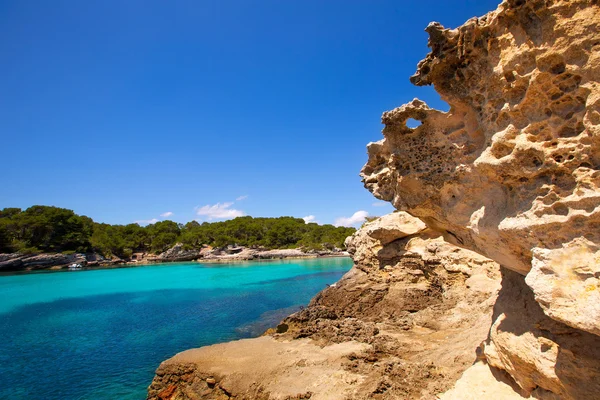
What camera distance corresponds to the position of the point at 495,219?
15.7 ft

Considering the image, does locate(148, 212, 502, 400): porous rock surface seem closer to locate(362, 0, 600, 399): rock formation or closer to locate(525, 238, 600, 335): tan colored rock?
locate(362, 0, 600, 399): rock formation

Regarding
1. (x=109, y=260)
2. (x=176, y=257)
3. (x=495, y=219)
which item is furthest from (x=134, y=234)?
(x=495, y=219)

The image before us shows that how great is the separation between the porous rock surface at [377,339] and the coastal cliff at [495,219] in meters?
0.06

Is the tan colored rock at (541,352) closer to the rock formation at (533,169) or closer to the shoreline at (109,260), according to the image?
the rock formation at (533,169)

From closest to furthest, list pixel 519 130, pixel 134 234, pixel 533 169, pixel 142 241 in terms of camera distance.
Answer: pixel 533 169 < pixel 519 130 < pixel 134 234 < pixel 142 241

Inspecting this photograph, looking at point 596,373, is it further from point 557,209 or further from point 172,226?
point 172,226

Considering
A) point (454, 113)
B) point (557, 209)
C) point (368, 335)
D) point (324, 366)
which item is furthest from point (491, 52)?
point (368, 335)

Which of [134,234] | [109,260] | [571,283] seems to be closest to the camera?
[571,283]

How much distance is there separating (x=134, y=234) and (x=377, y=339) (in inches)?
3122

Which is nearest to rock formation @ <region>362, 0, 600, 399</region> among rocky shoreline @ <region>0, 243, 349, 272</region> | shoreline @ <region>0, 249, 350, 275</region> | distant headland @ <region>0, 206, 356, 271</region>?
shoreline @ <region>0, 249, 350, 275</region>

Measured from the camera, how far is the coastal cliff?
356cm

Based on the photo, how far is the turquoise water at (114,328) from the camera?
10.5 metres

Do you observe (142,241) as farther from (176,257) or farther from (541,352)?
(541,352)

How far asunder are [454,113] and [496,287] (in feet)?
26.2
